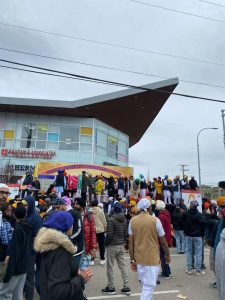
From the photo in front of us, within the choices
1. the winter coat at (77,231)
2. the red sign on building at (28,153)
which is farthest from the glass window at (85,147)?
the winter coat at (77,231)

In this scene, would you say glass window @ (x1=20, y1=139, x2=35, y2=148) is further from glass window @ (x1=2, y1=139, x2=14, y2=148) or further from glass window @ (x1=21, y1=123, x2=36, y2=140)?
glass window @ (x1=2, y1=139, x2=14, y2=148)

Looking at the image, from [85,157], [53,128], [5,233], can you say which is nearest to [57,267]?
[5,233]

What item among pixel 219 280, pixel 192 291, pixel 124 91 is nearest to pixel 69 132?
pixel 124 91

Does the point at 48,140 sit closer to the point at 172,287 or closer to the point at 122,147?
the point at 122,147

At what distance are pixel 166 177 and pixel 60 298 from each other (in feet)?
55.4

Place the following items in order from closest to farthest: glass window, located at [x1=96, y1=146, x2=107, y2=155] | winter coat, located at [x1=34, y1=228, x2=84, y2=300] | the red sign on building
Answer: winter coat, located at [x1=34, y1=228, x2=84, y2=300], the red sign on building, glass window, located at [x1=96, y1=146, x2=107, y2=155]

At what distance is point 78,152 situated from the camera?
2711 cm

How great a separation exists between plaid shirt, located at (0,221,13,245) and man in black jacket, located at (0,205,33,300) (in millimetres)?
277

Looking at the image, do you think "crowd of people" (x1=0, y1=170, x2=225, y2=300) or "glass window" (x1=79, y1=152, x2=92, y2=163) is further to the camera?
"glass window" (x1=79, y1=152, x2=92, y2=163)

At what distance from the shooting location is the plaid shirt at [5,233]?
177 inches

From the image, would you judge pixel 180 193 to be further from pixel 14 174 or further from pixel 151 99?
pixel 14 174

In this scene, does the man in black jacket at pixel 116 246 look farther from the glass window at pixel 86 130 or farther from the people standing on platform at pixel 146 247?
the glass window at pixel 86 130

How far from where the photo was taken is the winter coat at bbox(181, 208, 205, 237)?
804 centimetres

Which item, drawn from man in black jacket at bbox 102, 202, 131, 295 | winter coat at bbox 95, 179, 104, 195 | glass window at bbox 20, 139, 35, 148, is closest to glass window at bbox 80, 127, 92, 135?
glass window at bbox 20, 139, 35, 148
